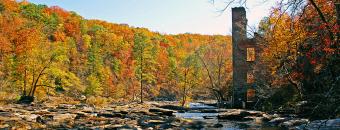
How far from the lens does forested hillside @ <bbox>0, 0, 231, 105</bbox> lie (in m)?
39.1

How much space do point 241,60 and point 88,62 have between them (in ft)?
151

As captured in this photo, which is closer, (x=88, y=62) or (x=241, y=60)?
(x=241, y=60)

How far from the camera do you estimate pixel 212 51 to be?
47656 mm

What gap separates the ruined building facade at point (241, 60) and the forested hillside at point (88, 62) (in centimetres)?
300

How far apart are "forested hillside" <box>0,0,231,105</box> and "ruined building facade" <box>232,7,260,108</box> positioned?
3003 mm

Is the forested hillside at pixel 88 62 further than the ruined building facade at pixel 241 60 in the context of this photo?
Yes

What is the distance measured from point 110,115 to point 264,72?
52.5 ft

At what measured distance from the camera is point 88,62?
254ft

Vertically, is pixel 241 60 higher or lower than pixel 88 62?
lower

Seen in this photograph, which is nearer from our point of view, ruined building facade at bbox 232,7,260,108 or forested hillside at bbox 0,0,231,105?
ruined building facade at bbox 232,7,260,108

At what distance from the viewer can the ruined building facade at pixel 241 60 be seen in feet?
123

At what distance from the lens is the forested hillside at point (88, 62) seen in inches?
1538

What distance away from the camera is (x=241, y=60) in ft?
124

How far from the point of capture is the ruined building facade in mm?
37344
